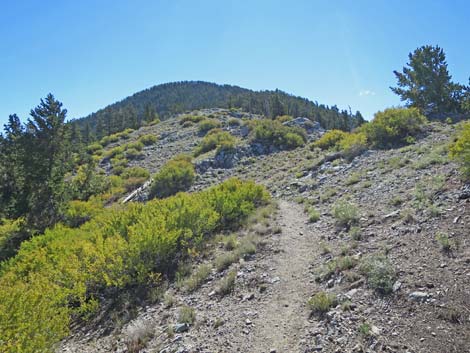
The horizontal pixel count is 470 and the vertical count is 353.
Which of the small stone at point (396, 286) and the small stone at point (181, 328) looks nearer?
the small stone at point (396, 286)

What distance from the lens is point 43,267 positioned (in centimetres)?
902

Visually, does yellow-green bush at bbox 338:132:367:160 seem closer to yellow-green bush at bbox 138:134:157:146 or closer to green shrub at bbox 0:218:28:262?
green shrub at bbox 0:218:28:262

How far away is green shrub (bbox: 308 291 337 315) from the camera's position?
5.42 m

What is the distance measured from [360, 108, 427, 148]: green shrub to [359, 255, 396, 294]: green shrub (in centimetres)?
1282

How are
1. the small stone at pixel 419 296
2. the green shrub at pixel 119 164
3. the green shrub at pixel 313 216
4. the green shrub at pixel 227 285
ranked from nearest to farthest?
the small stone at pixel 419 296, the green shrub at pixel 227 285, the green shrub at pixel 313 216, the green shrub at pixel 119 164

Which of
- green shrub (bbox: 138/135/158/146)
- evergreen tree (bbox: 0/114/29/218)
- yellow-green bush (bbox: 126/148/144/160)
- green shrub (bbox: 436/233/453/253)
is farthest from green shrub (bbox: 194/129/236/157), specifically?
green shrub (bbox: 436/233/453/253)

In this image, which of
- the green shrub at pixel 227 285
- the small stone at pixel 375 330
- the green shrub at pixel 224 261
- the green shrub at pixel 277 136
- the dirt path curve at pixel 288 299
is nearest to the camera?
the small stone at pixel 375 330

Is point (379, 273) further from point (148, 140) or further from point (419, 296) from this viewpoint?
point (148, 140)

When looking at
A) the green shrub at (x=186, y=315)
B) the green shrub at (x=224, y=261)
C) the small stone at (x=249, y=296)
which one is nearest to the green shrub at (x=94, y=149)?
the green shrub at (x=224, y=261)

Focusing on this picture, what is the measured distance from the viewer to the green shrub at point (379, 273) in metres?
5.39

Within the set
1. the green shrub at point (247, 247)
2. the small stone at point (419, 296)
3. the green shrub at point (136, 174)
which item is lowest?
the small stone at point (419, 296)

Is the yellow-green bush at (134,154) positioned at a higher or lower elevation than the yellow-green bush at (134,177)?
higher

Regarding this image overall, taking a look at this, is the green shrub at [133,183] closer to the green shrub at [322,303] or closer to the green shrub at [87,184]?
the green shrub at [87,184]

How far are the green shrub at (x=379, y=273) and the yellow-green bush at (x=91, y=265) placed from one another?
4.94 meters
